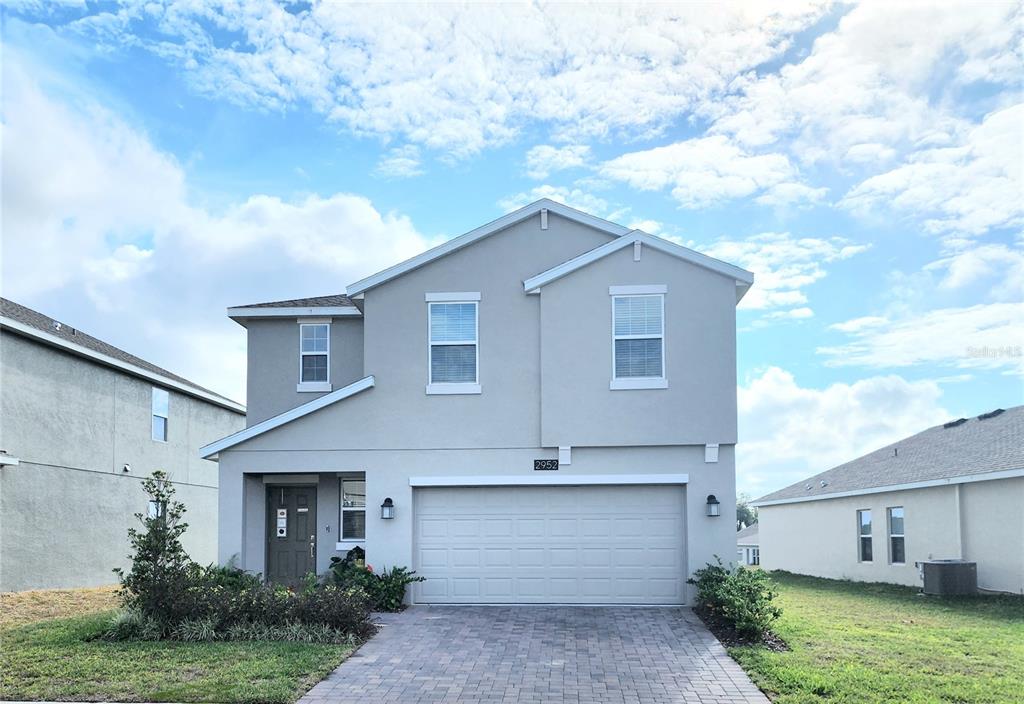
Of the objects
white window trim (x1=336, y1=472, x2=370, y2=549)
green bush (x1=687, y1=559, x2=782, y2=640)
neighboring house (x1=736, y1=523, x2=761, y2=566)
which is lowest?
neighboring house (x1=736, y1=523, x2=761, y2=566)

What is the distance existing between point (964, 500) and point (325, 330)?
14.7m

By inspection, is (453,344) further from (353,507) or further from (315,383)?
(353,507)

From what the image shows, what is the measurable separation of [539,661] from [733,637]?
121 inches

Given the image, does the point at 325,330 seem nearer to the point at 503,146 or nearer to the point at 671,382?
the point at 503,146

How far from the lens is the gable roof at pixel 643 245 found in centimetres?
1552

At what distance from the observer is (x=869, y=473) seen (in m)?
25.8

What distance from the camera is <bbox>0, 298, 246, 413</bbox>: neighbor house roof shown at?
18047mm

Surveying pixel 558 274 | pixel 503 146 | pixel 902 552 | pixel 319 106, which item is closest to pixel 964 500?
pixel 902 552

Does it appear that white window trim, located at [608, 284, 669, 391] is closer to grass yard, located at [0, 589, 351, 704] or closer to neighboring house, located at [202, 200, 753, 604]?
Result: neighboring house, located at [202, 200, 753, 604]

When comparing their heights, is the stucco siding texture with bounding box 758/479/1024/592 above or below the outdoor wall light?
below

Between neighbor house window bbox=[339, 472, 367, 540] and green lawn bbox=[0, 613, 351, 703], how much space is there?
5.51 m

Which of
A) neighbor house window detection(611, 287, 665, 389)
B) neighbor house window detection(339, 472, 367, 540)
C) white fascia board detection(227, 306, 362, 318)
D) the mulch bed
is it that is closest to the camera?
the mulch bed

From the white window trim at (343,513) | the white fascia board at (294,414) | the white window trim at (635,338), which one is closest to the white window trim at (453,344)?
the white fascia board at (294,414)

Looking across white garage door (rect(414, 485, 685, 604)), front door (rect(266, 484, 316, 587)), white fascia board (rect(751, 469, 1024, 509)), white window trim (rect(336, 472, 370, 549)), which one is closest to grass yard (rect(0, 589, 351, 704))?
white garage door (rect(414, 485, 685, 604))
